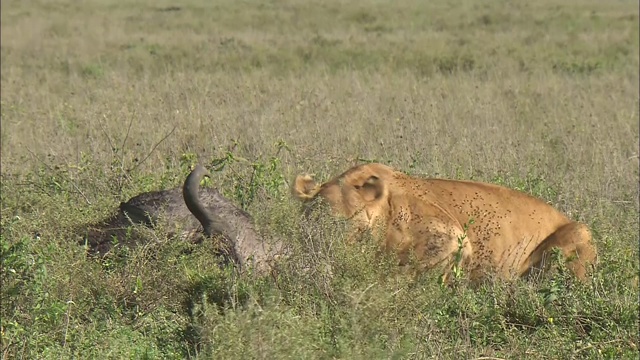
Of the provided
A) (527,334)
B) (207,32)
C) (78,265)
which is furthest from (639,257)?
(207,32)

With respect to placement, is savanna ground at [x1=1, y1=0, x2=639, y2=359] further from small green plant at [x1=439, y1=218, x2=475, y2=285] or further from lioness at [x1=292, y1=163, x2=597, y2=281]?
lioness at [x1=292, y1=163, x2=597, y2=281]

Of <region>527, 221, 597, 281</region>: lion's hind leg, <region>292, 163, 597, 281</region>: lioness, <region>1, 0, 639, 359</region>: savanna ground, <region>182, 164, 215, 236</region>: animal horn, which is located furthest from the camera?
<region>527, 221, 597, 281</region>: lion's hind leg

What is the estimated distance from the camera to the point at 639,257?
6.27 metres

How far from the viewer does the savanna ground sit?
4.61 meters

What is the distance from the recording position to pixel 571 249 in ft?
18.9

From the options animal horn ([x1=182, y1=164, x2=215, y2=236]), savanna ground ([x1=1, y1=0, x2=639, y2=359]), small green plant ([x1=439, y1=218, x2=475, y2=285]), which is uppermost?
animal horn ([x1=182, y1=164, x2=215, y2=236])

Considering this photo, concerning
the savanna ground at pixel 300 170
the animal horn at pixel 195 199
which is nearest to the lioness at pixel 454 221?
the savanna ground at pixel 300 170

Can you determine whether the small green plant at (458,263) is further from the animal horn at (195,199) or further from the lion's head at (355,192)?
the animal horn at (195,199)

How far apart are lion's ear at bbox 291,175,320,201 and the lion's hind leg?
1.30 metres

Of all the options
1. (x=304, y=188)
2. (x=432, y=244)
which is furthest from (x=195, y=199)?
(x=432, y=244)

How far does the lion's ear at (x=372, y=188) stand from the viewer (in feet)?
18.4

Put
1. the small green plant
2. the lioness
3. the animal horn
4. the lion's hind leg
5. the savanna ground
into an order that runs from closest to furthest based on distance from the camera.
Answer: the savanna ground, the small green plant, the lioness, the animal horn, the lion's hind leg

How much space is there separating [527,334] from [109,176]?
11.5 feet

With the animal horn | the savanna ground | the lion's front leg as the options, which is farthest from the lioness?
the animal horn
